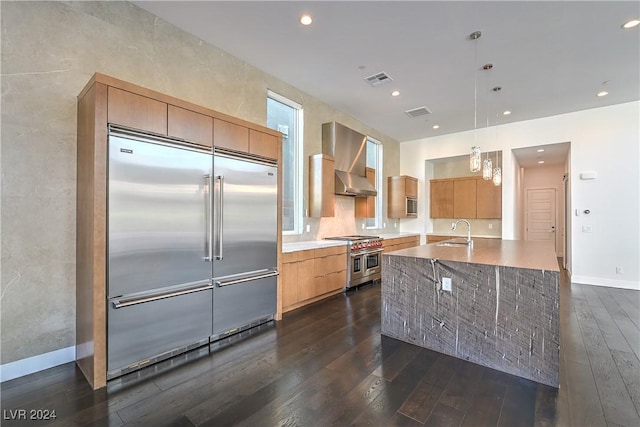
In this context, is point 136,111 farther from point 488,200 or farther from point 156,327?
point 488,200

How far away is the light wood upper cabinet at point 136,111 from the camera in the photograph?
2.33 meters

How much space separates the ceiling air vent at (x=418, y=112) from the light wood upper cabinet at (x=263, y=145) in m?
3.31

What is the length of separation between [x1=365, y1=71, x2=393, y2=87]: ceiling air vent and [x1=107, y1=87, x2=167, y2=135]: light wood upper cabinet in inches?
117

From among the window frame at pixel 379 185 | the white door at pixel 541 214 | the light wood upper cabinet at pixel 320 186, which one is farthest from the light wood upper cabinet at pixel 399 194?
the white door at pixel 541 214

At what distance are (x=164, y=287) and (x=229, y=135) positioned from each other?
63.8 inches

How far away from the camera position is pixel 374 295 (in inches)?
189

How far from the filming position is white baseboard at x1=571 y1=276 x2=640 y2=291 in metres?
5.17

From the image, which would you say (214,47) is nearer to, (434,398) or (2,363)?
(2,363)

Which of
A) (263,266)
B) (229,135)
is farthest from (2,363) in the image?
(229,135)

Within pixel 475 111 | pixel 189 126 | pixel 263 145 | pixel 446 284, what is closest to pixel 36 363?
Answer: pixel 189 126

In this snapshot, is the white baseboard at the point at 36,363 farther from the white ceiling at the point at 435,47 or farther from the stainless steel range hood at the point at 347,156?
the stainless steel range hood at the point at 347,156

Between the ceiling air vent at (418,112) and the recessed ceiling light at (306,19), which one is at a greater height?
the recessed ceiling light at (306,19)

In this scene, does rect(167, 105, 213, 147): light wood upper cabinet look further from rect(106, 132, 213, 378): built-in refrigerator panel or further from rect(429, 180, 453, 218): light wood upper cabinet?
rect(429, 180, 453, 218): light wood upper cabinet

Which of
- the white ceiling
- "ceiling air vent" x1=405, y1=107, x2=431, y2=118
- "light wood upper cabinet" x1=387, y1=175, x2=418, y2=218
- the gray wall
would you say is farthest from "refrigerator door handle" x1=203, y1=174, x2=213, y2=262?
"light wood upper cabinet" x1=387, y1=175, x2=418, y2=218
